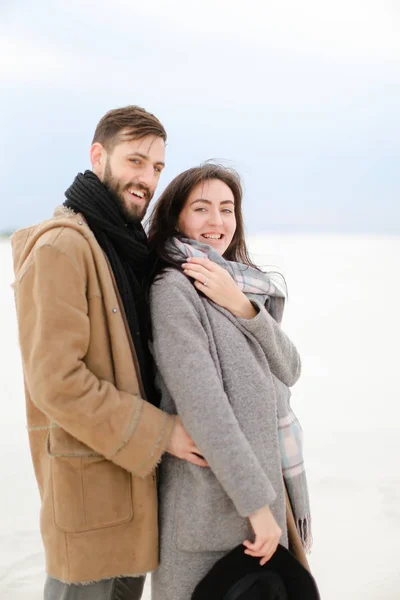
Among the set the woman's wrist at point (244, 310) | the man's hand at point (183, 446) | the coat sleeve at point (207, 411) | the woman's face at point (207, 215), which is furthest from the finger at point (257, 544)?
the woman's face at point (207, 215)

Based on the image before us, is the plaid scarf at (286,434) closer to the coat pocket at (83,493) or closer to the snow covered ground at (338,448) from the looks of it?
the coat pocket at (83,493)

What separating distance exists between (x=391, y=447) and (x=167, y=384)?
10.1ft

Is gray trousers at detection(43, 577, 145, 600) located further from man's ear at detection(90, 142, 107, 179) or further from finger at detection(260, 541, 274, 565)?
man's ear at detection(90, 142, 107, 179)

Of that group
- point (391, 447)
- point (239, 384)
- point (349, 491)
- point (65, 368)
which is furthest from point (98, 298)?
point (391, 447)

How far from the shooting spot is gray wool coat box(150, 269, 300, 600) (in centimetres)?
152

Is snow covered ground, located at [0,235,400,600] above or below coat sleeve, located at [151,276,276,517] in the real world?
below

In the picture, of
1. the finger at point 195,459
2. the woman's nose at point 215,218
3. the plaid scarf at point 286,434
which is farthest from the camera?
the woman's nose at point 215,218

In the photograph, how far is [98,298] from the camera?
61.5 inches

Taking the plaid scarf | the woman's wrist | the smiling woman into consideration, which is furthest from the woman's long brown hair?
the woman's wrist

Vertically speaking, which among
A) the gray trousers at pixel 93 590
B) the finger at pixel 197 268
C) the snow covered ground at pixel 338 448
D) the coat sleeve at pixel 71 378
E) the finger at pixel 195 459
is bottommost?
the snow covered ground at pixel 338 448

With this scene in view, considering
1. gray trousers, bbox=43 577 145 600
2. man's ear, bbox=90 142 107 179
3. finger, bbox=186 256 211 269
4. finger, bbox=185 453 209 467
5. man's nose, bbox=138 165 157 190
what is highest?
man's ear, bbox=90 142 107 179

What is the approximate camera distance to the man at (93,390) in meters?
1.49

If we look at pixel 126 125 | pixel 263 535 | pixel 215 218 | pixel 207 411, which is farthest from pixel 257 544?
pixel 126 125

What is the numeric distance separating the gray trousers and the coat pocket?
7.1 inches
